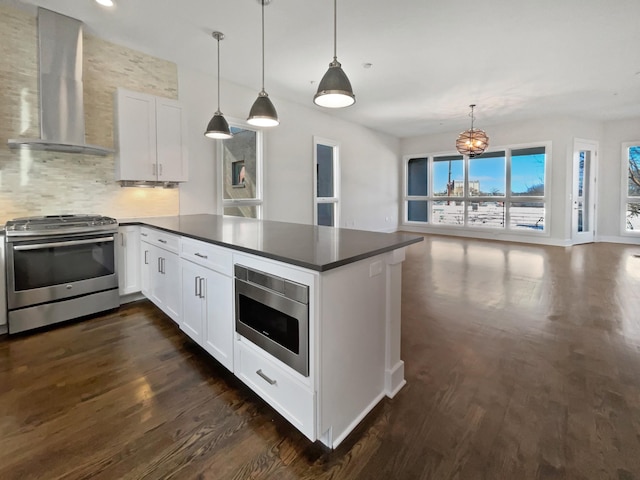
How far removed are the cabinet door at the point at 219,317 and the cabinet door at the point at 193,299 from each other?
0.26 feet

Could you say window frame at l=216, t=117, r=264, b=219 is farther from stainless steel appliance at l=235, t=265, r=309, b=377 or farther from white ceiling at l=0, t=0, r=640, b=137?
stainless steel appliance at l=235, t=265, r=309, b=377

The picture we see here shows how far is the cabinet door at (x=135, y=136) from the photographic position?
3.45 meters

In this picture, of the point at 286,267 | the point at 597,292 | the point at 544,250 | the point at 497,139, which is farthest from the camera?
the point at 497,139

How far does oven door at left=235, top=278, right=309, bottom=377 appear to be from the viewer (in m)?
1.40

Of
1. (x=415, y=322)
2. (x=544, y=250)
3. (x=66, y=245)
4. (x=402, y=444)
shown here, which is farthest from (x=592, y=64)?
(x=66, y=245)

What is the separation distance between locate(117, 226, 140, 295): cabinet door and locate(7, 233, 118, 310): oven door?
0.12 metres

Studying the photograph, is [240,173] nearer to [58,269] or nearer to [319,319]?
[58,269]

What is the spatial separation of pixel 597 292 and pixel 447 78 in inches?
139

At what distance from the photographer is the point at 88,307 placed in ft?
9.93

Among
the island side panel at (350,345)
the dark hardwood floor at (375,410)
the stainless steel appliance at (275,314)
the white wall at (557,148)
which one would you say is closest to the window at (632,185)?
the white wall at (557,148)

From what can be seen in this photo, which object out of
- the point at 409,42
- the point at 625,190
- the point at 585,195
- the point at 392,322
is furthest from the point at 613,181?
the point at 392,322

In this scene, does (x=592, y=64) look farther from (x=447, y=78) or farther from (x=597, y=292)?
(x=597, y=292)

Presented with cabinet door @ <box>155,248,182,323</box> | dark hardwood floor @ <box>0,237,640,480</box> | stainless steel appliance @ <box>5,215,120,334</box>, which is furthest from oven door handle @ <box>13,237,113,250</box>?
dark hardwood floor @ <box>0,237,640,480</box>

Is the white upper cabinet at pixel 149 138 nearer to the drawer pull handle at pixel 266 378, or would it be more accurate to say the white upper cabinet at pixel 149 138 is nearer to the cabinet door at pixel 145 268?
the cabinet door at pixel 145 268
